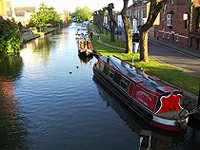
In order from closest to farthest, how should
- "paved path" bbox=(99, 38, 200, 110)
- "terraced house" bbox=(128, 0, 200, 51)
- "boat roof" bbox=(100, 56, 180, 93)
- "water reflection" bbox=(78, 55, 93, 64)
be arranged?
1. "boat roof" bbox=(100, 56, 180, 93)
2. "paved path" bbox=(99, 38, 200, 110)
3. "water reflection" bbox=(78, 55, 93, 64)
4. "terraced house" bbox=(128, 0, 200, 51)

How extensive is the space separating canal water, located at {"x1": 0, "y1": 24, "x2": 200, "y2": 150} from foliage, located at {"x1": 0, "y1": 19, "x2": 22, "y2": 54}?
1462cm

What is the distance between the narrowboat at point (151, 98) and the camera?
1490cm

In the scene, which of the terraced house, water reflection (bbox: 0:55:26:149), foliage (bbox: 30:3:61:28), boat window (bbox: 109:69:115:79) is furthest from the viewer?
foliage (bbox: 30:3:61:28)

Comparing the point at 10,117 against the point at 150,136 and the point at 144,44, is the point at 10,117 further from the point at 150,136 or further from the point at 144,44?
the point at 144,44

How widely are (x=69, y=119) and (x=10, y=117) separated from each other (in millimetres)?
3888

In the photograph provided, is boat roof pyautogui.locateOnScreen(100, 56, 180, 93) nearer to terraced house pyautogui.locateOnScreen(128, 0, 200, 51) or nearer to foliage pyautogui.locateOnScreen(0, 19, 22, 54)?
terraced house pyautogui.locateOnScreen(128, 0, 200, 51)

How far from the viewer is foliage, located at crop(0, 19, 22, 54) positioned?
41312 mm

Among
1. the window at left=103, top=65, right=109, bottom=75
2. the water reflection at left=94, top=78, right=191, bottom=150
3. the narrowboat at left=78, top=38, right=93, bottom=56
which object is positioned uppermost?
the narrowboat at left=78, top=38, right=93, bottom=56

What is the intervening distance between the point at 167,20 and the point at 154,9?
24329 mm

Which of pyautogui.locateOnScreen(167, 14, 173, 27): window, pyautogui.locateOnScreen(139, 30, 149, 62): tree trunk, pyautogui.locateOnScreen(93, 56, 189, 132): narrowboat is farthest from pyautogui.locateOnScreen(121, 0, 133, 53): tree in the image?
pyautogui.locateOnScreen(167, 14, 173, 27): window

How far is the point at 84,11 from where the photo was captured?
648 feet

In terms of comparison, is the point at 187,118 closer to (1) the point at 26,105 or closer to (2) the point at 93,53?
(1) the point at 26,105

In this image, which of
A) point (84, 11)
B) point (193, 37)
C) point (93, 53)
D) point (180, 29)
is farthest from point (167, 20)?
point (84, 11)

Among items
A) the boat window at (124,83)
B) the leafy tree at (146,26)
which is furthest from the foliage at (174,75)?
Result: the boat window at (124,83)
